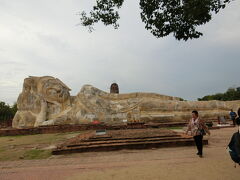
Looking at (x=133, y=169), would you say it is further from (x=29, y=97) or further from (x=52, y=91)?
(x=29, y=97)

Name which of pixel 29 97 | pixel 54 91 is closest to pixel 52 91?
pixel 54 91

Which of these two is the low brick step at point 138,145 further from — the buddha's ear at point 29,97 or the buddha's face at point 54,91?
the buddha's ear at point 29,97

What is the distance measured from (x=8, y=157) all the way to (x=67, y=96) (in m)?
10.9

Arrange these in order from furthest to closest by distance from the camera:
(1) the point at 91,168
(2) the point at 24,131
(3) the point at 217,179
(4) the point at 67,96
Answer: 1. (4) the point at 67,96
2. (2) the point at 24,131
3. (1) the point at 91,168
4. (3) the point at 217,179

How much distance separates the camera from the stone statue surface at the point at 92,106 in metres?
15.4

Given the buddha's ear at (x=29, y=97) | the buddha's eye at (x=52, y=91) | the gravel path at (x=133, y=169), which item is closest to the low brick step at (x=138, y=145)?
the gravel path at (x=133, y=169)

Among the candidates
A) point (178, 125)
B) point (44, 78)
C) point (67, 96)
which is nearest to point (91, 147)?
point (178, 125)

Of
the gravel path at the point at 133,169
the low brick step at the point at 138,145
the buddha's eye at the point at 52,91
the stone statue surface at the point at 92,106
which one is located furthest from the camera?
the buddha's eye at the point at 52,91

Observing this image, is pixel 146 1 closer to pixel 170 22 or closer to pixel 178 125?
pixel 170 22

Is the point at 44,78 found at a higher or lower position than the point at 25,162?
higher

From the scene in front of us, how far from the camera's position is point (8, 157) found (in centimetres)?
606

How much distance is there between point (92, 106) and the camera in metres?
15.8

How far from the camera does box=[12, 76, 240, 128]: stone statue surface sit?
15367 millimetres

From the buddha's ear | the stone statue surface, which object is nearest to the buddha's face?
the stone statue surface
